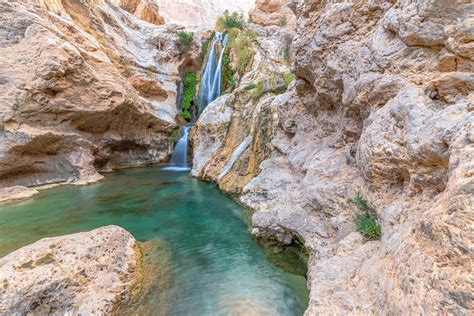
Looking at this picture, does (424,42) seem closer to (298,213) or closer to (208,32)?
(298,213)

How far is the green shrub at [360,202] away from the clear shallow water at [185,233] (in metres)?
1.48

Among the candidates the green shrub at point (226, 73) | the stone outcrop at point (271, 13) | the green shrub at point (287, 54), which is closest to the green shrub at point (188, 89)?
the green shrub at point (226, 73)

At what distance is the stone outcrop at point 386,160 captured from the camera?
1836 mm

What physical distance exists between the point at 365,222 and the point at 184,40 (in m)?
18.9

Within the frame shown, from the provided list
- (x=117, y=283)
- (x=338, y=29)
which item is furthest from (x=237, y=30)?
(x=117, y=283)

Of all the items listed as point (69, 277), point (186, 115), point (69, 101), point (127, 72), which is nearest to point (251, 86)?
point (186, 115)

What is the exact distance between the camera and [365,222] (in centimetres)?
331

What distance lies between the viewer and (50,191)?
956cm

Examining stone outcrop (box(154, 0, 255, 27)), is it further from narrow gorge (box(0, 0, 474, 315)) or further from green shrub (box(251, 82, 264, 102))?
narrow gorge (box(0, 0, 474, 315))

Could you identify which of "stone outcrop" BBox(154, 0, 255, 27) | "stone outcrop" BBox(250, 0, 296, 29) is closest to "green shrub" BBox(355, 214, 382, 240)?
"stone outcrop" BBox(250, 0, 296, 29)

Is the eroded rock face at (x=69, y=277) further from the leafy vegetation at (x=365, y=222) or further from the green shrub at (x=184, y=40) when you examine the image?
the green shrub at (x=184, y=40)

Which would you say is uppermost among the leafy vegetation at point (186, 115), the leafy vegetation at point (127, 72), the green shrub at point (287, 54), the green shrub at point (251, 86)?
the green shrub at point (287, 54)

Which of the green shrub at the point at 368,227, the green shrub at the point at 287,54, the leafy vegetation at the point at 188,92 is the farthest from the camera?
the leafy vegetation at the point at 188,92

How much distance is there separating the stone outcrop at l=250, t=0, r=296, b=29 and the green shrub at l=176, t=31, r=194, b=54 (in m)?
A: 9.98
